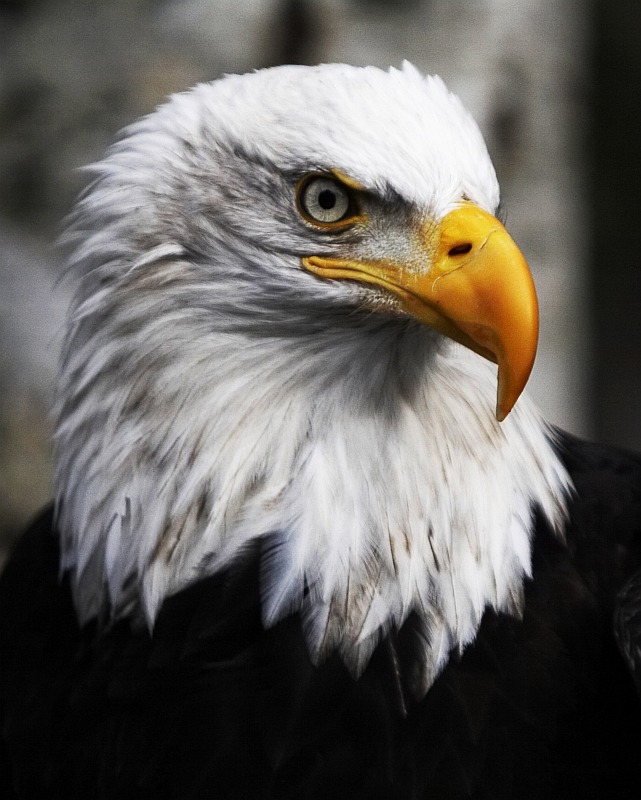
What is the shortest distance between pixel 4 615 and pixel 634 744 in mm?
1157

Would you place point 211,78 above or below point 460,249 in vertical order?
above

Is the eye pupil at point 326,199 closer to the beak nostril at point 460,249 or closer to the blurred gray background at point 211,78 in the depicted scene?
the beak nostril at point 460,249

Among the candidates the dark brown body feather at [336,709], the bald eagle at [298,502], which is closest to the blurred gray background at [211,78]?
the bald eagle at [298,502]

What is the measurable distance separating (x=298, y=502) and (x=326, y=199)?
0.46m

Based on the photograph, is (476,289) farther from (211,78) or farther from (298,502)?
(211,78)

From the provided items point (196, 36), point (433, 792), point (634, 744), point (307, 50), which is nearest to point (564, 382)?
point (307, 50)

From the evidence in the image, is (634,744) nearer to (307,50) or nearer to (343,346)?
(343,346)

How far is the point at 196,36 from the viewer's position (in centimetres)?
276

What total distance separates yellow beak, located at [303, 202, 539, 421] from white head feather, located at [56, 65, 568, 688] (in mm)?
103

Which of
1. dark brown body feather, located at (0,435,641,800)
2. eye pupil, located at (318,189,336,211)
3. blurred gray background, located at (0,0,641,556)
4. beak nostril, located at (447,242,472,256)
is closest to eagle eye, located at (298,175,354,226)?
eye pupil, located at (318,189,336,211)

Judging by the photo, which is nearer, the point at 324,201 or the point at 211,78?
the point at 324,201

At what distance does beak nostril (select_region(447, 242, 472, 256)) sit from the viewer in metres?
1.60

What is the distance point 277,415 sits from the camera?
1.79m

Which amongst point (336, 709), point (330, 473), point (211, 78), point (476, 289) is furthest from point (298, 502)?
point (211, 78)
